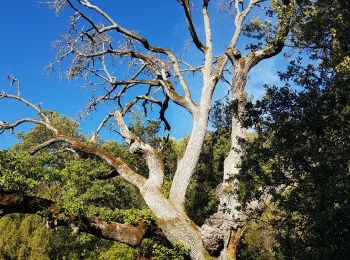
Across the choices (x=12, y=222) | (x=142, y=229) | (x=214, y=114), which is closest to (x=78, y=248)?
(x=12, y=222)

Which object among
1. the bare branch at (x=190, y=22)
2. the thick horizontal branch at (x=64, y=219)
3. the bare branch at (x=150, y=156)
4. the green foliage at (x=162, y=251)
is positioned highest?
the bare branch at (x=190, y=22)

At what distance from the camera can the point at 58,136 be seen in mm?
15008

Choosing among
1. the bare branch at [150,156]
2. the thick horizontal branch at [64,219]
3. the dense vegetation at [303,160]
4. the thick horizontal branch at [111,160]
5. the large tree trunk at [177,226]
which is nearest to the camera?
the dense vegetation at [303,160]

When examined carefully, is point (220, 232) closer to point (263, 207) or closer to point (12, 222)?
point (263, 207)

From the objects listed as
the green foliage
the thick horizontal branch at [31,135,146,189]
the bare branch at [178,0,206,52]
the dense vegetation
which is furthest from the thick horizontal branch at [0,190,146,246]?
the bare branch at [178,0,206,52]

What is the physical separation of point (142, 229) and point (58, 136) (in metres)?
6.02

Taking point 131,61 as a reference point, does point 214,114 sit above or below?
below

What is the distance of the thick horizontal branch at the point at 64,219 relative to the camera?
971 centimetres

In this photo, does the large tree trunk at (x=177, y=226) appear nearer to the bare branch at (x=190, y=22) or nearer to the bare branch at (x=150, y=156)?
the bare branch at (x=150, y=156)

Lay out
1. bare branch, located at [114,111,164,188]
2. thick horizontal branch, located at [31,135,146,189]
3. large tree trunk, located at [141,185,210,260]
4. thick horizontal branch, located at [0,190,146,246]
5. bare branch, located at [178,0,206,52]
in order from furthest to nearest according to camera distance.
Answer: bare branch, located at [178,0,206,52], thick horizontal branch, located at [31,135,146,189], bare branch, located at [114,111,164,188], large tree trunk, located at [141,185,210,260], thick horizontal branch, located at [0,190,146,246]

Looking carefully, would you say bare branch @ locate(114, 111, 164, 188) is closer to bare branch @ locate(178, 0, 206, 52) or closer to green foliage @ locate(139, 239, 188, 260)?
green foliage @ locate(139, 239, 188, 260)

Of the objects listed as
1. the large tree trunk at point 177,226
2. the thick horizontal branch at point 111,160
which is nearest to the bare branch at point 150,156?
the thick horizontal branch at point 111,160

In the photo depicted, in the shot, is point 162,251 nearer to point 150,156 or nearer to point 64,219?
point 64,219

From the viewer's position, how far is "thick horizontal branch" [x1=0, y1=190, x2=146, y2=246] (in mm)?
9711
